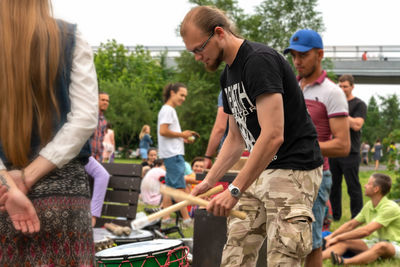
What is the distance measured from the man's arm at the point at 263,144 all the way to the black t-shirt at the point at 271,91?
0.20ft

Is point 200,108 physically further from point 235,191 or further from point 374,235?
point 235,191

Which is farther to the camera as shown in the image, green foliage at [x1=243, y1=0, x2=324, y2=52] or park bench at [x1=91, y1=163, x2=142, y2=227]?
green foliage at [x1=243, y1=0, x2=324, y2=52]

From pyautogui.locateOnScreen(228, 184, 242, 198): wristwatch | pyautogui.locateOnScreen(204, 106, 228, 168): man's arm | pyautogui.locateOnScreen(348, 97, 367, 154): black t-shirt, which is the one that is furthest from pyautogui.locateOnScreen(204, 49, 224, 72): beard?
pyautogui.locateOnScreen(348, 97, 367, 154): black t-shirt

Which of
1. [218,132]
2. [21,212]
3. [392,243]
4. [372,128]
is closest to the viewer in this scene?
[21,212]

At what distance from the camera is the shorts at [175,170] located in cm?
779

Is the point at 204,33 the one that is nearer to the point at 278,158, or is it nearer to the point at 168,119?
the point at 278,158

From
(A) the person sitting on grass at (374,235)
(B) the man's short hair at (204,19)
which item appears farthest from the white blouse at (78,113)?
(A) the person sitting on grass at (374,235)

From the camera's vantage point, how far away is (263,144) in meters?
2.57

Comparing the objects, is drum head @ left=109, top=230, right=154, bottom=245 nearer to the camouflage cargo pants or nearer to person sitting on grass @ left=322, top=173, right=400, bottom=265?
the camouflage cargo pants

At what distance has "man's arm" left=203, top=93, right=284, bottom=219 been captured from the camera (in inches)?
102

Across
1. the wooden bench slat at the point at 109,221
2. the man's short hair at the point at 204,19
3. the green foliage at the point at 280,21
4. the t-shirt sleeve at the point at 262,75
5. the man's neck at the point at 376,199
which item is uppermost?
the green foliage at the point at 280,21

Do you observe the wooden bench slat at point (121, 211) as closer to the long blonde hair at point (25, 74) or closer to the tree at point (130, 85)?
the long blonde hair at point (25, 74)

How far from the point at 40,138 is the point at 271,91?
1159mm

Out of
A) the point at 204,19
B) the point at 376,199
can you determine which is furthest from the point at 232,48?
the point at 376,199
